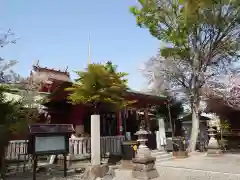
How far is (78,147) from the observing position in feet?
39.5

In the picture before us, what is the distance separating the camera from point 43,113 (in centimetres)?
1517

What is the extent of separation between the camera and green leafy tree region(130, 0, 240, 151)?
48.4ft

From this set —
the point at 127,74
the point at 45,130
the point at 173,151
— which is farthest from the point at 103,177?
the point at 173,151

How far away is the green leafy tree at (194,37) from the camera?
14.7 meters

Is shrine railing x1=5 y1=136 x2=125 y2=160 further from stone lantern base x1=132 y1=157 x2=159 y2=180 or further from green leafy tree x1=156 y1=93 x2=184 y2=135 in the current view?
green leafy tree x1=156 y1=93 x2=184 y2=135

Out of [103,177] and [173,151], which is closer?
[103,177]

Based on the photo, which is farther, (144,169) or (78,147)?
(78,147)

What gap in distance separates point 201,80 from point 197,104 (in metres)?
1.75

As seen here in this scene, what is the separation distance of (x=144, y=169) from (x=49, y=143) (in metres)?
3.76

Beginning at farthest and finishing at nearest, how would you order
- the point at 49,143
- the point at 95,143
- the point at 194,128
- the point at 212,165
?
the point at 194,128
the point at 212,165
the point at 95,143
the point at 49,143

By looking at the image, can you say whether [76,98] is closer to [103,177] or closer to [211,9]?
[103,177]

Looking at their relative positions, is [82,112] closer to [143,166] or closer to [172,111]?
[143,166]

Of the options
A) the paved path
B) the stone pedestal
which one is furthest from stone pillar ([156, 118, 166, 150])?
the stone pedestal

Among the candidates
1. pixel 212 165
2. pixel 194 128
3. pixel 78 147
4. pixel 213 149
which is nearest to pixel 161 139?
pixel 194 128
